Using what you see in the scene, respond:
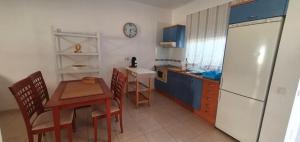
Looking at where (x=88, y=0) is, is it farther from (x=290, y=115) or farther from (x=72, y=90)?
(x=290, y=115)

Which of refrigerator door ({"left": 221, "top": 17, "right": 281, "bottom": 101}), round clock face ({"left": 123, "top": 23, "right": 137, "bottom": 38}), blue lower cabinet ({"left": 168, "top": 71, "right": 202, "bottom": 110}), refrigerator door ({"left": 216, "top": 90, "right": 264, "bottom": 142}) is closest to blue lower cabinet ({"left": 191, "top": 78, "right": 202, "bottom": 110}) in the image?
blue lower cabinet ({"left": 168, "top": 71, "right": 202, "bottom": 110})

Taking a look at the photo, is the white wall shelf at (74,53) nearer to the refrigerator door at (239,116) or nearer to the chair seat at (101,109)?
the chair seat at (101,109)

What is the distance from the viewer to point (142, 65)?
157 inches

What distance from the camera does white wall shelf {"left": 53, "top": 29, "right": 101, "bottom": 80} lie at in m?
2.87

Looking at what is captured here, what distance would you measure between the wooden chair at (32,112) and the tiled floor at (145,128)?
46cm

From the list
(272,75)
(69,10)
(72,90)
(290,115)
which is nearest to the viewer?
(290,115)

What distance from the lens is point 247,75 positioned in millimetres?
1800

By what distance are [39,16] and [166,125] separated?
327 centimetres

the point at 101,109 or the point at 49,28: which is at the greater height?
the point at 49,28

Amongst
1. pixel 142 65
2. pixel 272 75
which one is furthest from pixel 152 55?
pixel 272 75

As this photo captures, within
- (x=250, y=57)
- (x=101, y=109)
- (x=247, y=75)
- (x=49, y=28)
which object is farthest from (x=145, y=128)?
(x=49, y=28)

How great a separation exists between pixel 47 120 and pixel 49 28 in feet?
6.88

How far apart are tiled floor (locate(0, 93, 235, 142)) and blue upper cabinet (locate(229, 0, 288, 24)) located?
5.78ft

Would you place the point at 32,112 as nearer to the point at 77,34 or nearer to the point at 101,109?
the point at 101,109
